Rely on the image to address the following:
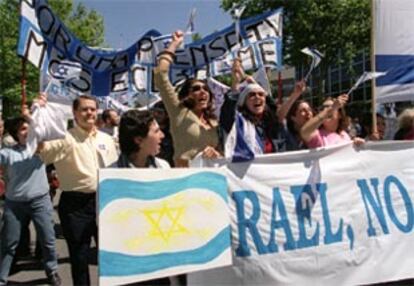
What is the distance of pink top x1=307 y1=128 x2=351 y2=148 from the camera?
5.09 metres

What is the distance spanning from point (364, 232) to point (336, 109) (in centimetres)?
98

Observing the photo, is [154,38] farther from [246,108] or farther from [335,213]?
[335,213]

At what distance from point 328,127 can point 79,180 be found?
2.09 m

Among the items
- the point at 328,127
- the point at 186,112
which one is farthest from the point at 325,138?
the point at 186,112

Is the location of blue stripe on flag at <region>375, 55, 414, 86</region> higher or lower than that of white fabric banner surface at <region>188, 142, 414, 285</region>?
higher

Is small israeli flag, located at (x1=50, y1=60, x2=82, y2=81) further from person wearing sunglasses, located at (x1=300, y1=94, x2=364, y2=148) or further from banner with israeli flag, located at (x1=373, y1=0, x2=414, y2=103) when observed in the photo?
banner with israeli flag, located at (x1=373, y1=0, x2=414, y2=103)

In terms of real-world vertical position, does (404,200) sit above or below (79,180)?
below

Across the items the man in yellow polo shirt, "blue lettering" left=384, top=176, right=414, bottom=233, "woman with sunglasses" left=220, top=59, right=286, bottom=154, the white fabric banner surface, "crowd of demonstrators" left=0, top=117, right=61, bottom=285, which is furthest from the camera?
"crowd of demonstrators" left=0, top=117, right=61, bottom=285

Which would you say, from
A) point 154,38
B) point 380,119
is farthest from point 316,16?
point 154,38

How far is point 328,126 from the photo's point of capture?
211 inches

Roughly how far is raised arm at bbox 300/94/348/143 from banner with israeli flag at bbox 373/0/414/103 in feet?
5.73

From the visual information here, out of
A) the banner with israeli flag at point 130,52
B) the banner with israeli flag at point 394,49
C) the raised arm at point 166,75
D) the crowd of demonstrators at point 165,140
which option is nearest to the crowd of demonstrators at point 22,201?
the banner with israeli flag at point 130,52

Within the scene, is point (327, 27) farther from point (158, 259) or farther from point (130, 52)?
point (158, 259)

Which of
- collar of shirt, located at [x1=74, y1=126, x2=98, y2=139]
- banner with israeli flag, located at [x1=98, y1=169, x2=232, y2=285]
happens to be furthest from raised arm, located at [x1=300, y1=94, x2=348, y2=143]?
collar of shirt, located at [x1=74, y1=126, x2=98, y2=139]
